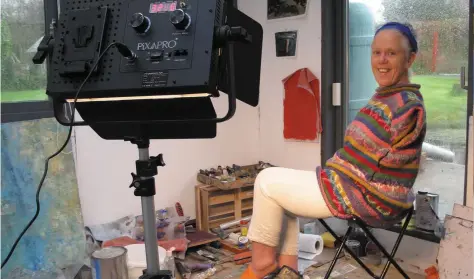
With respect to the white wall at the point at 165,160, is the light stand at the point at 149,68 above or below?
above

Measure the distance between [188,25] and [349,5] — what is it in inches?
89.1

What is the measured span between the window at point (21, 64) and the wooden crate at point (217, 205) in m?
1.17

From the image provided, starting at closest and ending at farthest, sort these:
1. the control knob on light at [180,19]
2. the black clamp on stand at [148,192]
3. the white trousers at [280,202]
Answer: the control knob on light at [180,19] → the black clamp on stand at [148,192] → the white trousers at [280,202]

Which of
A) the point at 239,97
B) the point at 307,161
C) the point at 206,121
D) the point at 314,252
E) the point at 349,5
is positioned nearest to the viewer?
the point at 206,121

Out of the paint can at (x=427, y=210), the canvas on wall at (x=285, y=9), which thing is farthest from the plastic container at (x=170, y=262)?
the canvas on wall at (x=285, y=9)

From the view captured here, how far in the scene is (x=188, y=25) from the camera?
3.43 feet

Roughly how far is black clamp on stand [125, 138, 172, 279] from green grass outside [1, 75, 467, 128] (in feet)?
5.20

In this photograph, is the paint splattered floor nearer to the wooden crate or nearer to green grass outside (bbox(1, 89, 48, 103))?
the wooden crate

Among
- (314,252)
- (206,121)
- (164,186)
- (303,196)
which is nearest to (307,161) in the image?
(314,252)

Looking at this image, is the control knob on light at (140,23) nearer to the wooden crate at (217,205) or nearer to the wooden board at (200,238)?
→ the wooden board at (200,238)

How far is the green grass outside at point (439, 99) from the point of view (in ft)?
8.04

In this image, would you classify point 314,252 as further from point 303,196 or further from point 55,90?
point 55,90

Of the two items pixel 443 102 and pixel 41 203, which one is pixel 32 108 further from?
pixel 443 102

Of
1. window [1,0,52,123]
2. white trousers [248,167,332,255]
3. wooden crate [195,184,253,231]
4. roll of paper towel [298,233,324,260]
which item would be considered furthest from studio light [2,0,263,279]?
wooden crate [195,184,253,231]
